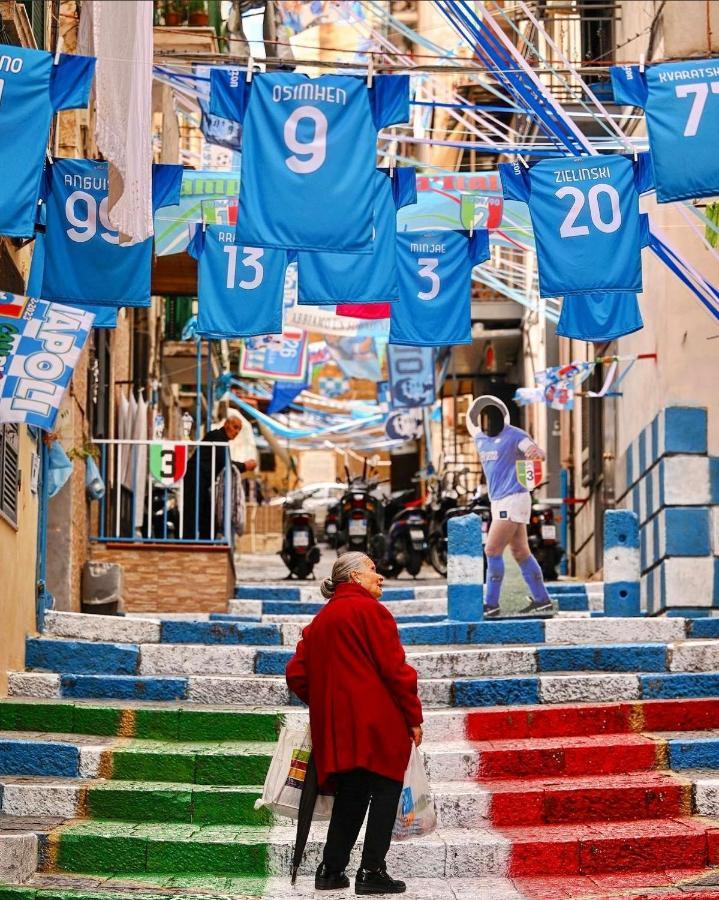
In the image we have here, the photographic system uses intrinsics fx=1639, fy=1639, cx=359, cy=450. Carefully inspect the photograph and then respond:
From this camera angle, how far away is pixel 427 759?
35.1 feet

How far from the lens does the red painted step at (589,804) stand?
32.7 feet

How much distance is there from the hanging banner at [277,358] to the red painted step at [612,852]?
1898 centimetres

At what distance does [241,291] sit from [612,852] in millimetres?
4928

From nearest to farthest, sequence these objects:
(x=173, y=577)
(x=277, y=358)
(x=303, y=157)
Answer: (x=303, y=157) < (x=173, y=577) < (x=277, y=358)

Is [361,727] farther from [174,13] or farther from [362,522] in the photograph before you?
[362,522]

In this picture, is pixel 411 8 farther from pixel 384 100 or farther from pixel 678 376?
pixel 384 100

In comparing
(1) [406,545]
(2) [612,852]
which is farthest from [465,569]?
(1) [406,545]

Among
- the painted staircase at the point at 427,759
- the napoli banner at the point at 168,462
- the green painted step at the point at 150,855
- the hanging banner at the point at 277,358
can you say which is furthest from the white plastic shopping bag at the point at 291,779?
the hanging banner at the point at 277,358

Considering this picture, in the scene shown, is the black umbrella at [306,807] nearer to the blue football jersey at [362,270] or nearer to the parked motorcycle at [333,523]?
the blue football jersey at [362,270]

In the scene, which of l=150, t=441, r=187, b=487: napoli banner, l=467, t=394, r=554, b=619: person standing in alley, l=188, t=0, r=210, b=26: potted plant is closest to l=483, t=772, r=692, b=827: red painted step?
l=467, t=394, r=554, b=619: person standing in alley

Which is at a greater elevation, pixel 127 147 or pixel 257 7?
pixel 257 7

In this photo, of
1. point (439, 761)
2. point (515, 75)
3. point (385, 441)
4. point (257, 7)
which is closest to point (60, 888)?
point (439, 761)

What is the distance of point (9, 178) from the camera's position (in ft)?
31.5

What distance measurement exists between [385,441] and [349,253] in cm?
2133
